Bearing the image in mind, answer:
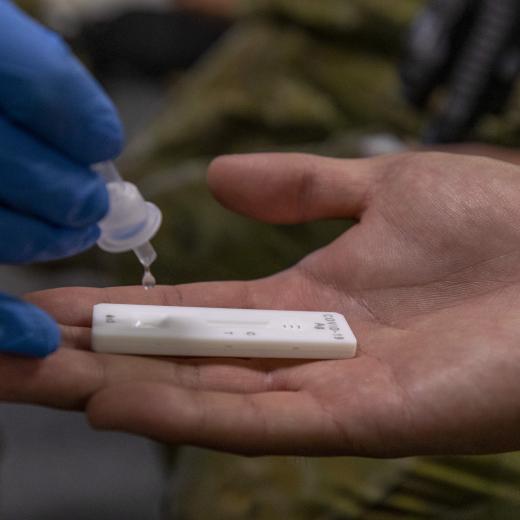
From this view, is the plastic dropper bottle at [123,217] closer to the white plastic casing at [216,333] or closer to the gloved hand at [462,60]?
the white plastic casing at [216,333]

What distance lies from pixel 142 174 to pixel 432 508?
0.93 metres

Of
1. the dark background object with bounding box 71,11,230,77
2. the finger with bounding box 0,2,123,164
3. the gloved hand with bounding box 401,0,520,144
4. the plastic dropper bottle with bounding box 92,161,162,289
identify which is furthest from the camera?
the dark background object with bounding box 71,11,230,77

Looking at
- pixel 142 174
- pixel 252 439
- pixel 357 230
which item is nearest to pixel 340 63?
pixel 142 174

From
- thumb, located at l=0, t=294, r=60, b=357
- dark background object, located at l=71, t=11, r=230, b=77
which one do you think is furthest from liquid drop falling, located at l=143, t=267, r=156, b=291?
dark background object, located at l=71, t=11, r=230, b=77

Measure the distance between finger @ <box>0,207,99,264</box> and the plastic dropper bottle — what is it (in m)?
0.02

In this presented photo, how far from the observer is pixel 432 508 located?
2.72ft

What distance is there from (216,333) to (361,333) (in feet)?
0.51

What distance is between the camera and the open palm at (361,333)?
544mm

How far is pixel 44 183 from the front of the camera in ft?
1.77

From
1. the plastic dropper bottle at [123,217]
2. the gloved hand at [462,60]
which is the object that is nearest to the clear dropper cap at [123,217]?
the plastic dropper bottle at [123,217]

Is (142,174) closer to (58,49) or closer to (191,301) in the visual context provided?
(191,301)

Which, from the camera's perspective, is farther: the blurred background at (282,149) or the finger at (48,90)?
the blurred background at (282,149)

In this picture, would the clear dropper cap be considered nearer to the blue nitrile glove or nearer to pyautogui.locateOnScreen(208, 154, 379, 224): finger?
the blue nitrile glove

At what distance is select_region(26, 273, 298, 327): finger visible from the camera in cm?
68
